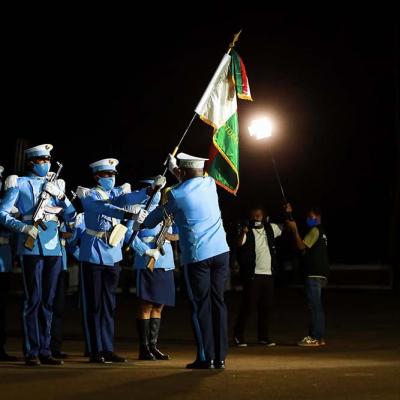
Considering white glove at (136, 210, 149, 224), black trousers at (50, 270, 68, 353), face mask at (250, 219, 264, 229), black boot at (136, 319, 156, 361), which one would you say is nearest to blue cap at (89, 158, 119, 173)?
white glove at (136, 210, 149, 224)

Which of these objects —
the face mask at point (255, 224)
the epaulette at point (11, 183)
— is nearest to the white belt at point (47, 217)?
the epaulette at point (11, 183)

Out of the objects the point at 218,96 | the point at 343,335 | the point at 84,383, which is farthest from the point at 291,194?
the point at 84,383

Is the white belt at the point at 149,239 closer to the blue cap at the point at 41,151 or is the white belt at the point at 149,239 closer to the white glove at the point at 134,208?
the white glove at the point at 134,208

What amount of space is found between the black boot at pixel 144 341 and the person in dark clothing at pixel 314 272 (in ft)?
10.7

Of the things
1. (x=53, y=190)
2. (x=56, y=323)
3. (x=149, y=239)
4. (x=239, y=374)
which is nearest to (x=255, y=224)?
(x=149, y=239)

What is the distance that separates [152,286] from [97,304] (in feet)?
3.59

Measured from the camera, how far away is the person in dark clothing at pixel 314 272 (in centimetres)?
1605

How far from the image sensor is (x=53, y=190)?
12094 mm

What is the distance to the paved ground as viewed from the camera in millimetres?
9398

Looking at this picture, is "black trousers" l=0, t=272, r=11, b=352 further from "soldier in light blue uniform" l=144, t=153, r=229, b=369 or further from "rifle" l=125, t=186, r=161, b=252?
"soldier in light blue uniform" l=144, t=153, r=229, b=369

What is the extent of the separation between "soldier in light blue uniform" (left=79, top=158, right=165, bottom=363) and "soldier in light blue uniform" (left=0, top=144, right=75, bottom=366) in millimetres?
408

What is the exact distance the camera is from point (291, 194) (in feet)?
178

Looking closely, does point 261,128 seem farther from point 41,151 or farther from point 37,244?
point 37,244

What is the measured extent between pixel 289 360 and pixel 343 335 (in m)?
5.06
